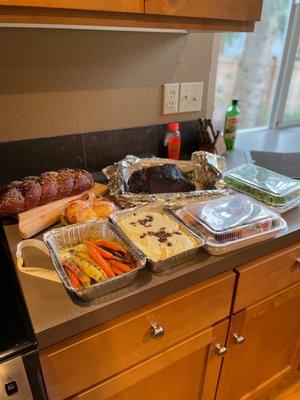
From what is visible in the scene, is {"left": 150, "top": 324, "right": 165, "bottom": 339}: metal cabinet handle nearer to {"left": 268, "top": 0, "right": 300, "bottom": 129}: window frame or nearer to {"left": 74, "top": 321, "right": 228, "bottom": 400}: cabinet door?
{"left": 74, "top": 321, "right": 228, "bottom": 400}: cabinet door

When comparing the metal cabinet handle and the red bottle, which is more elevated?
the red bottle

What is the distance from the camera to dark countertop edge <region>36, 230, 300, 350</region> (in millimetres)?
576

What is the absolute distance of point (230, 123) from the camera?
A: 135cm

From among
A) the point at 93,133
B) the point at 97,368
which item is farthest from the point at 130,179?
the point at 97,368

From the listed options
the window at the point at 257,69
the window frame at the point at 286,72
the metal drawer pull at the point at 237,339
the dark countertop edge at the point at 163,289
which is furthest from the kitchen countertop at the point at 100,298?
the window frame at the point at 286,72

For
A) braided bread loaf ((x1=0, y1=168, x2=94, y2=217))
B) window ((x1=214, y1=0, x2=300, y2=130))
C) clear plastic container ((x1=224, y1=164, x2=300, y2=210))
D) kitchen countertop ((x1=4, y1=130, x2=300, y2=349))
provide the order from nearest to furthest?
1. kitchen countertop ((x1=4, y1=130, x2=300, y2=349))
2. braided bread loaf ((x1=0, y1=168, x2=94, y2=217))
3. clear plastic container ((x1=224, y1=164, x2=300, y2=210))
4. window ((x1=214, y1=0, x2=300, y2=130))

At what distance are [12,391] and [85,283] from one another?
22 centimetres

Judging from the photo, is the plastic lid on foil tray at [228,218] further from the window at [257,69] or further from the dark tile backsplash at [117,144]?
the window at [257,69]

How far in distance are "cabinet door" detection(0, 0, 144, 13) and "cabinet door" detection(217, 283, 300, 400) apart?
0.83m

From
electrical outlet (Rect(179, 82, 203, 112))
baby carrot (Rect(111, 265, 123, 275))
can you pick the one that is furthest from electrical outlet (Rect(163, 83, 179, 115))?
baby carrot (Rect(111, 265, 123, 275))

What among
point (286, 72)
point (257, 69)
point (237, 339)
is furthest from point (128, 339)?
point (257, 69)

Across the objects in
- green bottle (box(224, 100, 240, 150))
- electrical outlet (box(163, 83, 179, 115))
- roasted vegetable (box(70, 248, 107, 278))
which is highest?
electrical outlet (box(163, 83, 179, 115))

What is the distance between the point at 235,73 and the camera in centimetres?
235

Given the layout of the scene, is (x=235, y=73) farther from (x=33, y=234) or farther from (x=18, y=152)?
(x=33, y=234)
